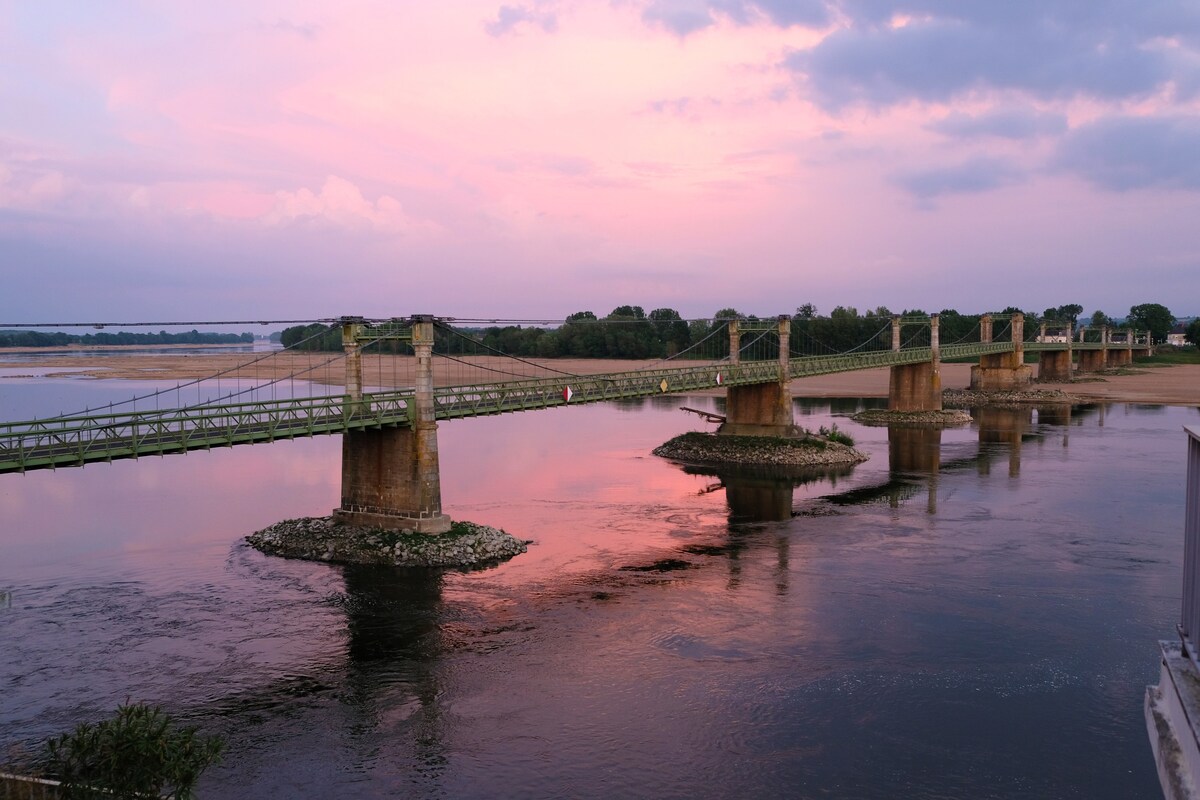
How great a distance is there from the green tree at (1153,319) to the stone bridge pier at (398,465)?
187545 mm

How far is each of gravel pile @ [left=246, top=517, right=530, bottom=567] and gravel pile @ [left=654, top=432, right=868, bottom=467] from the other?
23822mm

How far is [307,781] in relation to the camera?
1848 centimetres

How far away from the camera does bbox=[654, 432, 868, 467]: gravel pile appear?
5669 cm

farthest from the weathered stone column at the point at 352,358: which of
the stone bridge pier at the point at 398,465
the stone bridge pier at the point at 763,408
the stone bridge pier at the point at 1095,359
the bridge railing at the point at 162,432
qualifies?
the stone bridge pier at the point at 1095,359

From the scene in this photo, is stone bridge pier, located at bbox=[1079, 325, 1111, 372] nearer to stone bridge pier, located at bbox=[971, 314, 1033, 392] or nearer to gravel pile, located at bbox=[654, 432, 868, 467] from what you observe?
stone bridge pier, located at bbox=[971, 314, 1033, 392]

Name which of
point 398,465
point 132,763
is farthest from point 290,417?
point 132,763

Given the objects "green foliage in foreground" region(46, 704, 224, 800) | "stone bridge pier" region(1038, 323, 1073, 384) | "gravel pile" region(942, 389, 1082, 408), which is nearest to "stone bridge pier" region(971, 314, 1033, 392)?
"gravel pile" region(942, 389, 1082, 408)

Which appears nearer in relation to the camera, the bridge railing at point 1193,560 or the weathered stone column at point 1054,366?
the bridge railing at point 1193,560

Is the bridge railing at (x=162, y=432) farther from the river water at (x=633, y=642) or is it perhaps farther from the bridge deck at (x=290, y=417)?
the river water at (x=633, y=642)

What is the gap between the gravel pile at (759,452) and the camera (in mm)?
56688

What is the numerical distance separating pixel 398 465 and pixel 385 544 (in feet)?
10.1

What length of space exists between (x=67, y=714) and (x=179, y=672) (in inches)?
110

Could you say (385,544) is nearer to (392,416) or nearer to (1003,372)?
(392,416)

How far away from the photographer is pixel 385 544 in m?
33.9
